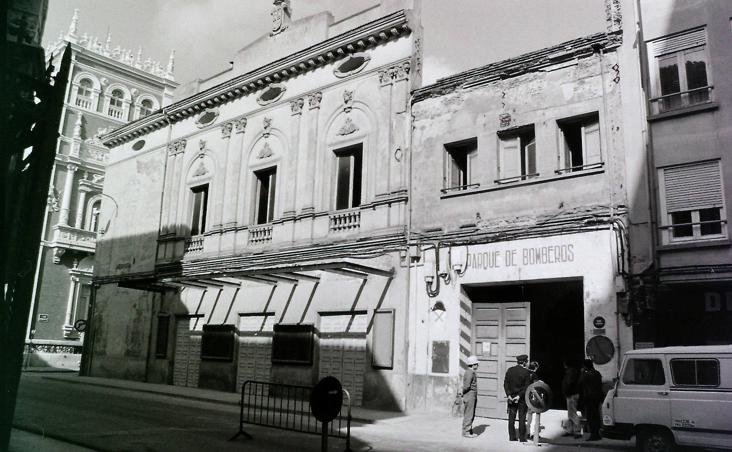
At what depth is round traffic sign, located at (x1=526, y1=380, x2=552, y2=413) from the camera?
36.0ft

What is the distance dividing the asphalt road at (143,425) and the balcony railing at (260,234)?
19.7ft

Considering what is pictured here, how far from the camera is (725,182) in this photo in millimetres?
12375

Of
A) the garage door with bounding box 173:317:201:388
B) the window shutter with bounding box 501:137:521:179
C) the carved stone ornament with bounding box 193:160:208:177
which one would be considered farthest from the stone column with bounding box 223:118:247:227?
the window shutter with bounding box 501:137:521:179

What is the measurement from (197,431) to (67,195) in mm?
Result: 31062

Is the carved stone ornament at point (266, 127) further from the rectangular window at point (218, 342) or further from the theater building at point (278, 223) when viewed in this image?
the rectangular window at point (218, 342)

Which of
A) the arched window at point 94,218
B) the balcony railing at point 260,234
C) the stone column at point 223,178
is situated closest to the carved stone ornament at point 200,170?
the stone column at point 223,178

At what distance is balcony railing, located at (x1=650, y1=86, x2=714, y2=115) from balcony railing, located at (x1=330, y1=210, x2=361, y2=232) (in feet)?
28.8

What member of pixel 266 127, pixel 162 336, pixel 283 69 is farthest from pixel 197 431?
pixel 283 69

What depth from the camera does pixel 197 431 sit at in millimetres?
11719

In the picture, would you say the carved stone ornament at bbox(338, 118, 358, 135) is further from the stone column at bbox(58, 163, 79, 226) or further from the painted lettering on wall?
the stone column at bbox(58, 163, 79, 226)

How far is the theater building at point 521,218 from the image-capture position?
44.6ft

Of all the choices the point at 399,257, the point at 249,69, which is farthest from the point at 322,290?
the point at 249,69

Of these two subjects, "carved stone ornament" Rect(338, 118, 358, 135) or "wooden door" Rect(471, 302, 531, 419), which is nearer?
"wooden door" Rect(471, 302, 531, 419)

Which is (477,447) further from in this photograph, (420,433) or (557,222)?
(557,222)
